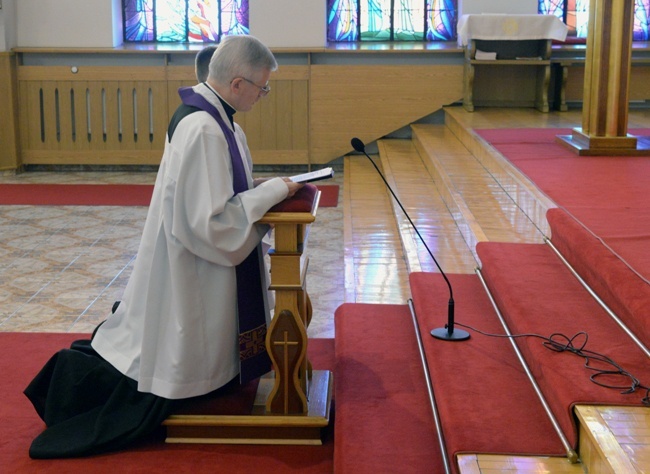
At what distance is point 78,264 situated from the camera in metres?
6.23

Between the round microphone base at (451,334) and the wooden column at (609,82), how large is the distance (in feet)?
9.84

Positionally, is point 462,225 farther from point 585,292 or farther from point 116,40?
point 116,40

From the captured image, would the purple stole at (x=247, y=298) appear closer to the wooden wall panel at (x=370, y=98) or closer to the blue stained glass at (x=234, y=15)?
the wooden wall panel at (x=370, y=98)

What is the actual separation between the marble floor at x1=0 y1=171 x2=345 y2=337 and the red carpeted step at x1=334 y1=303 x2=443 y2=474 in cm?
Result: 46

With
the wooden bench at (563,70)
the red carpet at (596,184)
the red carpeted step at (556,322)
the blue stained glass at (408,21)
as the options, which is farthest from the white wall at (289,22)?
the red carpeted step at (556,322)

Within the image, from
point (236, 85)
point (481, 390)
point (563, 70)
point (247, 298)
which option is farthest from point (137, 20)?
point (481, 390)

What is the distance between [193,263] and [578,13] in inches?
310

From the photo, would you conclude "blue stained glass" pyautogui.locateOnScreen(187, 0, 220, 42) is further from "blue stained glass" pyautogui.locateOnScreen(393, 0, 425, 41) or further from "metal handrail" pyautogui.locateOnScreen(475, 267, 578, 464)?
"metal handrail" pyautogui.locateOnScreen(475, 267, 578, 464)

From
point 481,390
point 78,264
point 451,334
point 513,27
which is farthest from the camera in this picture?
point 513,27

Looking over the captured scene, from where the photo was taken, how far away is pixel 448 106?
9766 millimetres

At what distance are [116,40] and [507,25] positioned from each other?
13.3 feet

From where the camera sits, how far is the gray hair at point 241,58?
3336 millimetres

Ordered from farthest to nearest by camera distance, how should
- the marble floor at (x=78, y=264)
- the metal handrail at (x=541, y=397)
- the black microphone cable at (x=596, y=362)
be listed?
the marble floor at (x=78, y=264) → the black microphone cable at (x=596, y=362) → the metal handrail at (x=541, y=397)

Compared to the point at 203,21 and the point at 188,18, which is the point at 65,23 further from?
the point at 203,21
